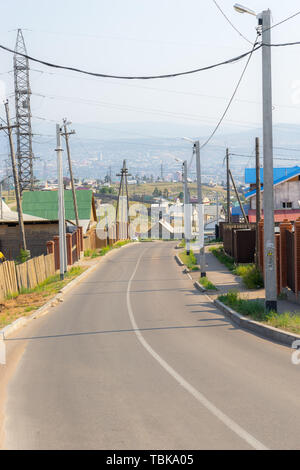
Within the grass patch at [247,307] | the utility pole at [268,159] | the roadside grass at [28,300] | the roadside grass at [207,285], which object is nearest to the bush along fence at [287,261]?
the grass patch at [247,307]

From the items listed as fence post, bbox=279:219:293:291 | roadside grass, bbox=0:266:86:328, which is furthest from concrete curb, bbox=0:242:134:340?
fence post, bbox=279:219:293:291

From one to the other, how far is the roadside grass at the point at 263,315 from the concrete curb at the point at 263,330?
0.64 ft

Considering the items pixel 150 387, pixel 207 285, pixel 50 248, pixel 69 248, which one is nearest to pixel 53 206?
pixel 69 248

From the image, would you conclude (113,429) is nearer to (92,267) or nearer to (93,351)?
(93,351)

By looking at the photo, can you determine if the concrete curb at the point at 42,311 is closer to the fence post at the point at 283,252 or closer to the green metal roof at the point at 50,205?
the fence post at the point at 283,252

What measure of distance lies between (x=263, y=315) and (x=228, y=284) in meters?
11.5

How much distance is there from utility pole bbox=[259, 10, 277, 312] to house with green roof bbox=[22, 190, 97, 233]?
149 feet

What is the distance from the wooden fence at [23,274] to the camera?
75.2 ft

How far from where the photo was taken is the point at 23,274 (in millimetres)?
25766

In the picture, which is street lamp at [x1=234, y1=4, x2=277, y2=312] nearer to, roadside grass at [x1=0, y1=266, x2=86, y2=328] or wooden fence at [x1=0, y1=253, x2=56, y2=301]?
roadside grass at [x1=0, y1=266, x2=86, y2=328]

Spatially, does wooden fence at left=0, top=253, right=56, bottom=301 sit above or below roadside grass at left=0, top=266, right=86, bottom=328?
above

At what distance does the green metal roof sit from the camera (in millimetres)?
60175

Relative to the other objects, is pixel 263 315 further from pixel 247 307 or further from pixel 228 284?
pixel 228 284
